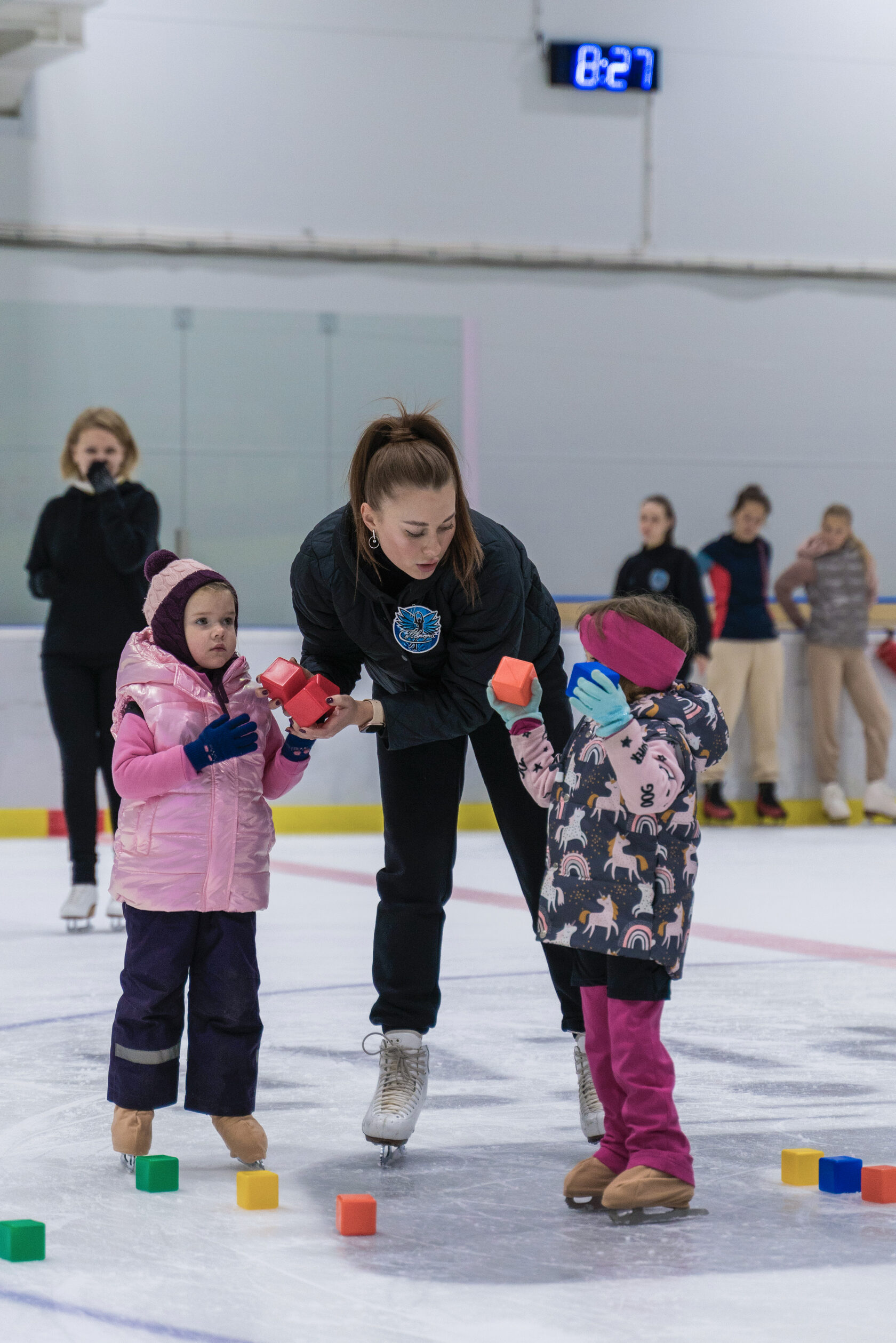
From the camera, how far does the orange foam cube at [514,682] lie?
2498 millimetres

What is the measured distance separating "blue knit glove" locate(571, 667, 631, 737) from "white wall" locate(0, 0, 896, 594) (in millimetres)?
8258

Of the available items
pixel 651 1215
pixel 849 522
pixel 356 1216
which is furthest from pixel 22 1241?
pixel 849 522

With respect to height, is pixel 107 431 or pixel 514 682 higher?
pixel 107 431

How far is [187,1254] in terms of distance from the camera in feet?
7.36

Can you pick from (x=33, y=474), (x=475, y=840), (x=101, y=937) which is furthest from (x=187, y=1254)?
(x=33, y=474)

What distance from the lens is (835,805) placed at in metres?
9.31

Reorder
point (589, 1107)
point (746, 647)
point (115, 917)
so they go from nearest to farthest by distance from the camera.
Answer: point (589, 1107) → point (115, 917) → point (746, 647)

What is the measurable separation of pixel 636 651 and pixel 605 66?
364 inches

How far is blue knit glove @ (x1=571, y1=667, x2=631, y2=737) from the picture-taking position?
7.85ft

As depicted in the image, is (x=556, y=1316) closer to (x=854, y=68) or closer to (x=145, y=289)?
(x=145, y=289)

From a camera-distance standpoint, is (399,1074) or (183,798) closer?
(183,798)

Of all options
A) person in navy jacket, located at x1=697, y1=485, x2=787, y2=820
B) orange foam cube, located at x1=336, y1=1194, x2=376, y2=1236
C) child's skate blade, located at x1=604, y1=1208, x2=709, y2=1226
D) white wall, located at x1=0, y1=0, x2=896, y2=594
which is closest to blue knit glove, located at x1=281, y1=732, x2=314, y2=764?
orange foam cube, located at x1=336, y1=1194, x2=376, y2=1236

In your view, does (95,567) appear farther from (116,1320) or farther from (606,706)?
(116,1320)

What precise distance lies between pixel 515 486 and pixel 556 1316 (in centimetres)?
914
